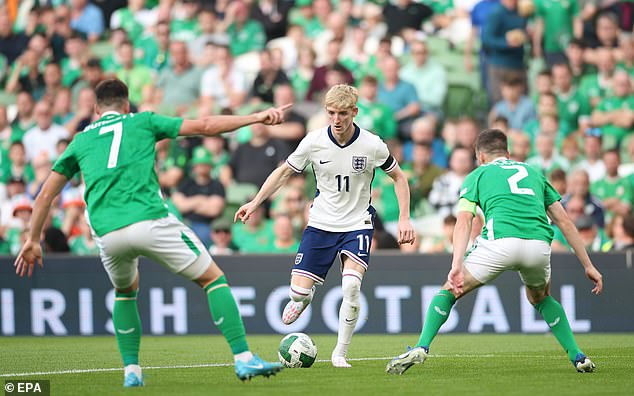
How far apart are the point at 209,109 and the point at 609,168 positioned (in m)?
6.22

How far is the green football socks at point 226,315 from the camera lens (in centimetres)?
815

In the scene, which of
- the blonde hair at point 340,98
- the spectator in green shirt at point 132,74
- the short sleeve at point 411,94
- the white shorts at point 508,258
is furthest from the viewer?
the spectator in green shirt at point 132,74

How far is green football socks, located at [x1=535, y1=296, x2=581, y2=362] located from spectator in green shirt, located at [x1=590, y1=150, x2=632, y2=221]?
6.90 metres

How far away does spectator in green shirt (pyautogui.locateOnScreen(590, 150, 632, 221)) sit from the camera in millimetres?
16250

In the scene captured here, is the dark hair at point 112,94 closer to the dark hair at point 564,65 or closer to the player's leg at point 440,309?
the player's leg at point 440,309

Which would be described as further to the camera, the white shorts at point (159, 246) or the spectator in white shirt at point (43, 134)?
the spectator in white shirt at point (43, 134)

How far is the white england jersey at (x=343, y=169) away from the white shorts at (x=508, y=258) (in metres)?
1.42

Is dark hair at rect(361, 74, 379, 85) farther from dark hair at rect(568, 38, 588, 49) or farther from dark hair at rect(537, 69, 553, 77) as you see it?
dark hair at rect(568, 38, 588, 49)

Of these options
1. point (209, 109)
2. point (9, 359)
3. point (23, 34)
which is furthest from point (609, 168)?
point (23, 34)

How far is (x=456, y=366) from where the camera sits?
33.3 ft

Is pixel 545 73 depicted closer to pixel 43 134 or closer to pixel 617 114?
pixel 617 114

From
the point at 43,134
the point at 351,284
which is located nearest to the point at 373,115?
the point at 43,134

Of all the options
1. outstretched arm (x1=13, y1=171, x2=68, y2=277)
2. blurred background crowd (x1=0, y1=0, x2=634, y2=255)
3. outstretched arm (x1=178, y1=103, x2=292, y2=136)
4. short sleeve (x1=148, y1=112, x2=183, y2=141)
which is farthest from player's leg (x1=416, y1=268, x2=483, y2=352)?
blurred background crowd (x1=0, y1=0, x2=634, y2=255)

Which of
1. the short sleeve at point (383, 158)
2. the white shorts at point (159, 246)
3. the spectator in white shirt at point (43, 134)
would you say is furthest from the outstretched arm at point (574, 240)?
the spectator in white shirt at point (43, 134)
